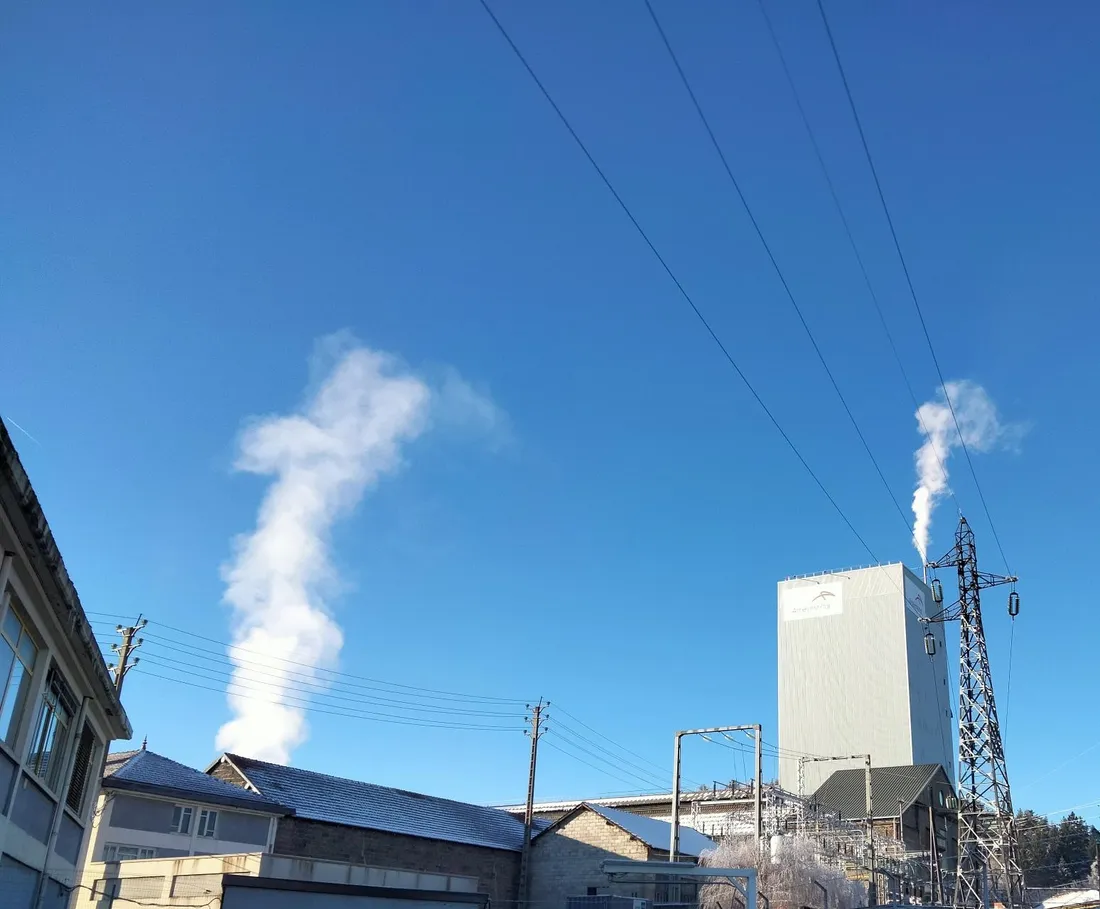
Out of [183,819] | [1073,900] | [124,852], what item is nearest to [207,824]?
[183,819]

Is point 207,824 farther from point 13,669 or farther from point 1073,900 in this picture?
point 1073,900

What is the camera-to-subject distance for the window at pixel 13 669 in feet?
40.7

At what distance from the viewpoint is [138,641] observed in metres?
33.8

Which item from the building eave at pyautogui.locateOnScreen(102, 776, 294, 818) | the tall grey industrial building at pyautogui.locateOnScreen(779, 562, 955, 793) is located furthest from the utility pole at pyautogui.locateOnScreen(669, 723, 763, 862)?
the tall grey industrial building at pyautogui.locateOnScreen(779, 562, 955, 793)

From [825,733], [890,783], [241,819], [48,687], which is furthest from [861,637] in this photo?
[48,687]

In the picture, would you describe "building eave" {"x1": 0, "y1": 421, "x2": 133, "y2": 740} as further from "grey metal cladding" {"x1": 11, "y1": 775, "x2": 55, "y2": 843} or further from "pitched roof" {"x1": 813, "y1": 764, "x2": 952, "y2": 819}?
"pitched roof" {"x1": 813, "y1": 764, "x2": 952, "y2": 819}

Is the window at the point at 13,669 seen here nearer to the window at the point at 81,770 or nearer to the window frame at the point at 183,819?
the window at the point at 81,770

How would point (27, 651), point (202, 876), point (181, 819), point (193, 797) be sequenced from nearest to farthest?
point (27, 651), point (202, 876), point (181, 819), point (193, 797)

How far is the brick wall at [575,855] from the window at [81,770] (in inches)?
1067

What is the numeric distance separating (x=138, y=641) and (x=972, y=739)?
3135 centimetres

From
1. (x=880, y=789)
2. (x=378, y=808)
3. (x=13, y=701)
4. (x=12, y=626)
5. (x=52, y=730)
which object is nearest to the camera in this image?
(x=12, y=626)

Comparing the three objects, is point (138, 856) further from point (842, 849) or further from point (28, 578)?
point (842, 849)

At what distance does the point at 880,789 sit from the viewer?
73.1 metres

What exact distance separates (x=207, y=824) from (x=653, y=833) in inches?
834
